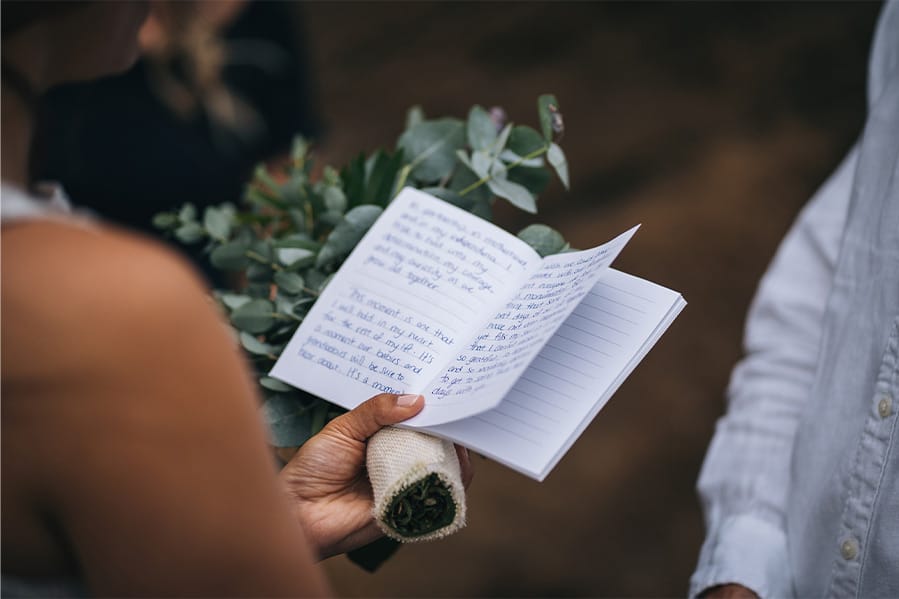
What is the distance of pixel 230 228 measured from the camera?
99cm

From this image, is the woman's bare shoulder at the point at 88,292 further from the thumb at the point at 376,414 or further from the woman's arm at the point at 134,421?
the thumb at the point at 376,414

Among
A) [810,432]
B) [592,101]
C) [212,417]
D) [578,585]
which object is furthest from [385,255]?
[592,101]

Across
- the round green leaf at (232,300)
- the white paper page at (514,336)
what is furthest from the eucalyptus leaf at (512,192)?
the round green leaf at (232,300)

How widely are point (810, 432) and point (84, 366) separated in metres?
0.74

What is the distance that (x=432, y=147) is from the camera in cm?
93

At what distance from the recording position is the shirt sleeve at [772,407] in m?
0.91

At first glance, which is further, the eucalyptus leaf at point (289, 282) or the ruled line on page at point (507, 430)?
the eucalyptus leaf at point (289, 282)

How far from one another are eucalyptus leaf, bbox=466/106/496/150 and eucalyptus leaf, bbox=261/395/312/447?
0.35 metres

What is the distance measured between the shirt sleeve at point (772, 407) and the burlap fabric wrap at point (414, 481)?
1.23ft

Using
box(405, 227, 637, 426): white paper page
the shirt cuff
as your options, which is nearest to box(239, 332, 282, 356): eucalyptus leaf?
box(405, 227, 637, 426): white paper page

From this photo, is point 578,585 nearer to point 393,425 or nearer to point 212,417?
point 393,425

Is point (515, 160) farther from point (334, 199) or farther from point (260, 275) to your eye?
point (260, 275)

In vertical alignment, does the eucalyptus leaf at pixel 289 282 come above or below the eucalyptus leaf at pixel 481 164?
below

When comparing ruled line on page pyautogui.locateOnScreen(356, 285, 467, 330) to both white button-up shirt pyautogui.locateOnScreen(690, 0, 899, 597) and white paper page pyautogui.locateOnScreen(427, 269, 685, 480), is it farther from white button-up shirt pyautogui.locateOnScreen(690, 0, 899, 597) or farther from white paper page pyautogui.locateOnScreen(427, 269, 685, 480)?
white button-up shirt pyautogui.locateOnScreen(690, 0, 899, 597)
